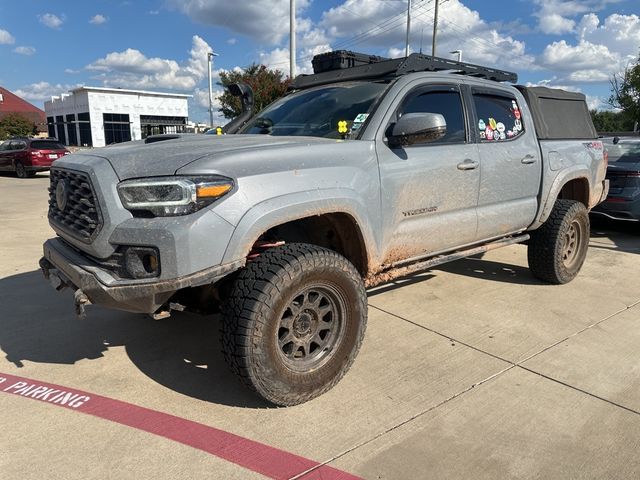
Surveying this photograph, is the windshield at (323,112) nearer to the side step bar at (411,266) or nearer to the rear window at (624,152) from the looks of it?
the side step bar at (411,266)

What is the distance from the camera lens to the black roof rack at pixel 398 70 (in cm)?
Answer: 389

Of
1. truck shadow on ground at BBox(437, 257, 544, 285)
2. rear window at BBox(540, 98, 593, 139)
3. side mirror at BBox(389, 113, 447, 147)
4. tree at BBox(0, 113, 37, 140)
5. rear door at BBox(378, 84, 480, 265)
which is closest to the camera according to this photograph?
side mirror at BBox(389, 113, 447, 147)

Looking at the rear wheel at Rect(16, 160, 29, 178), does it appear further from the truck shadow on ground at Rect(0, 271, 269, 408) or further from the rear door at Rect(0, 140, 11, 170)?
the truck shadow on ground at Rect(0, 271, 269, 408)

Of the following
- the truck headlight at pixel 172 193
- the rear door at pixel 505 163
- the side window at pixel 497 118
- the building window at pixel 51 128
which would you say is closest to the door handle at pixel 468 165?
the rear door at pixel 505 163

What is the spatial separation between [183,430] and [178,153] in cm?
150

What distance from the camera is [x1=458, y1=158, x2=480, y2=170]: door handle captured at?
385 centimetres

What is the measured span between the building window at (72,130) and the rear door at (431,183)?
62588mm

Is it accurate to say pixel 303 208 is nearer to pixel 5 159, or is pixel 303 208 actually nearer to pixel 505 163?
pixel 505 163

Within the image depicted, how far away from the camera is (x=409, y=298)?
4.77 m

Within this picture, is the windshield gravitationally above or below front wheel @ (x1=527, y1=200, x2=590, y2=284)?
above

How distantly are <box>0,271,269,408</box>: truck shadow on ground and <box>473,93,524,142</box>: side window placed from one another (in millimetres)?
2836

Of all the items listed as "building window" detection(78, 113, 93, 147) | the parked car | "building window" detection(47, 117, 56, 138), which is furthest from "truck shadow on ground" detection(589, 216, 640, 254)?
"building window" detection(47, 117, 56, 138)

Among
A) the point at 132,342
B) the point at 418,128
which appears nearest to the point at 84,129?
the point at 132,342

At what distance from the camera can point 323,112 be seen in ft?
12.4
